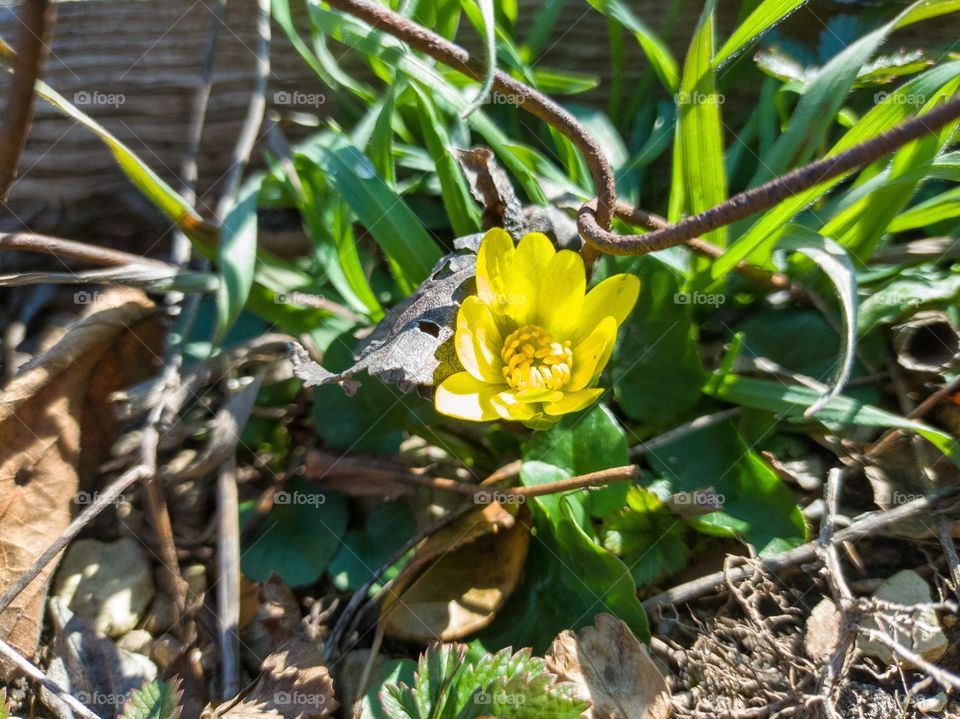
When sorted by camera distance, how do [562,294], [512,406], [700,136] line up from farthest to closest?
[700,136] < [562,294] < [512,406]

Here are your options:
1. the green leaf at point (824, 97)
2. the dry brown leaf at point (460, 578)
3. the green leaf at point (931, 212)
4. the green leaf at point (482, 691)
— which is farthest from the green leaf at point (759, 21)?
the green leaf at point (482, 691)

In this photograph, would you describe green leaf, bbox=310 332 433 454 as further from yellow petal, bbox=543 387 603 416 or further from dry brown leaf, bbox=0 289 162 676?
dry brown leaf, bbox=0 289 162 676

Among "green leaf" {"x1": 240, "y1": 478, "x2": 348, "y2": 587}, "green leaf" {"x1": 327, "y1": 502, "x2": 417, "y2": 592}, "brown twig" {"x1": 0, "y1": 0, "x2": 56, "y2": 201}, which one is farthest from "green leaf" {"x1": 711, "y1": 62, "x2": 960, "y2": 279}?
"brown twig" {"x1": 0, "y1": 0, "x2": 56, "y2": 201}

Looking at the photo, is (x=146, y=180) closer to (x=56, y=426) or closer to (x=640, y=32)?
(x=56, y=426)

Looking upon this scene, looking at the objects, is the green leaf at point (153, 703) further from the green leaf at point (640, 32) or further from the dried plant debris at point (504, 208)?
the green leaf at point (640, 32)

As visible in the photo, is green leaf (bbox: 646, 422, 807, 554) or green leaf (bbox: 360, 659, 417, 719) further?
green leaf (bbox: 646, 422, 807, 554)

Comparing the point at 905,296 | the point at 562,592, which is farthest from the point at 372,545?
the point at 905,296
